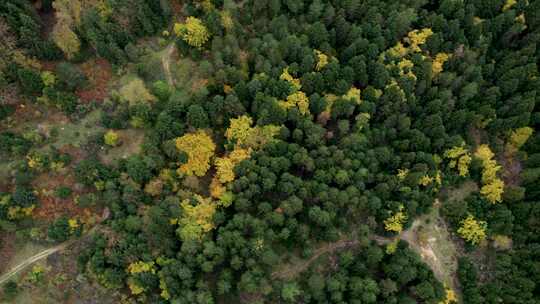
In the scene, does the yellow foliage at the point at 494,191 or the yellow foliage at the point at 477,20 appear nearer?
the yellow foliage at the point at 494,191

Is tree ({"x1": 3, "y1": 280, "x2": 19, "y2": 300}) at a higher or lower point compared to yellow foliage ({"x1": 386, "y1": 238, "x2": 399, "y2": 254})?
lower

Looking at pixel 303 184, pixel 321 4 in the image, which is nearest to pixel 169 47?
pixel 321 4

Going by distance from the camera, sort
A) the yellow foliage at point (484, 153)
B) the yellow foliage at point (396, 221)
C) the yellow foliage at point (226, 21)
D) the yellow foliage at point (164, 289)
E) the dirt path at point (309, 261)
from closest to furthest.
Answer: the yellow foliage at point (164, 289), the dirt path at point (309, 261), the yellow foliage at point (396, 221), the yellow foliage at point (484, 153), the yellow foliage at point (226, 21)

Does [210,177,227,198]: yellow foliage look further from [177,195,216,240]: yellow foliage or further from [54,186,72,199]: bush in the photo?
[54,186,72,199]: bush

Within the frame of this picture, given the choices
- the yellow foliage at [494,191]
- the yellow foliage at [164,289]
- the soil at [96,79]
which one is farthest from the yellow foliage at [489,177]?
the soil at [96,79]

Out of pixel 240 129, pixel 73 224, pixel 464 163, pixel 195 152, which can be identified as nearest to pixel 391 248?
pixel 464 163

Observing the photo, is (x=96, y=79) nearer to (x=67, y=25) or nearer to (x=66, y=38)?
(x=66, y=38)

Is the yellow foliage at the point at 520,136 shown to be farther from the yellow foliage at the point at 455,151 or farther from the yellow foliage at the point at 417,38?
the yellow foliage at the point at 417,38

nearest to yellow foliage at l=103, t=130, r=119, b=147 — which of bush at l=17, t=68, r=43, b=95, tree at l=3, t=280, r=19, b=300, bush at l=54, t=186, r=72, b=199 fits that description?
bush at l=54, t=186, r=72, b=199
